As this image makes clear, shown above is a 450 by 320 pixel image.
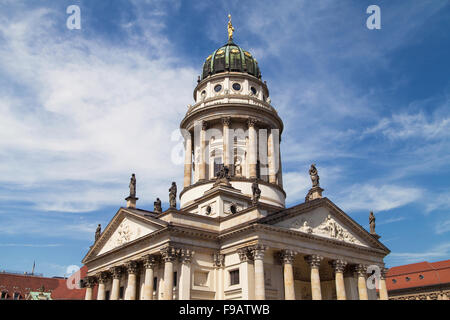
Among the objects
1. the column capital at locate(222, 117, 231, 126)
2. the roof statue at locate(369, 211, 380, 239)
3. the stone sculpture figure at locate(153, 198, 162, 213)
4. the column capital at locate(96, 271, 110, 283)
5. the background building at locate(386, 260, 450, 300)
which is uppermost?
the column capital at locate(222, 117, 231, 126)

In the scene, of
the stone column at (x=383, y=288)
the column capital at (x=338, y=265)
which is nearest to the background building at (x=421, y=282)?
the stone column at (x=383, y=288)

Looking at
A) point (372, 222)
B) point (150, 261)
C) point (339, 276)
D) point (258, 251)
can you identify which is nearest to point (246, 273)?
point (258, 251)

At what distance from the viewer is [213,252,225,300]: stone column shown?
117 feet

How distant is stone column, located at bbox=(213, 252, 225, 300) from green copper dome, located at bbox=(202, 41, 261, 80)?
2698 centimetres

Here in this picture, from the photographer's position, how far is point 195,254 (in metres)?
Result: 36.0

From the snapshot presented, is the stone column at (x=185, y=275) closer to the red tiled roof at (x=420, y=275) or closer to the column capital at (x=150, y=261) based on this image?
the column capital at (x=150, y=261)

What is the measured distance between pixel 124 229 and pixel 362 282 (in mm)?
23785

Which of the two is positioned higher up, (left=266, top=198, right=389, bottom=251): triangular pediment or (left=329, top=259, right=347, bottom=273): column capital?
(left=266, top=198, right=389, bottom=251): triangular pediment

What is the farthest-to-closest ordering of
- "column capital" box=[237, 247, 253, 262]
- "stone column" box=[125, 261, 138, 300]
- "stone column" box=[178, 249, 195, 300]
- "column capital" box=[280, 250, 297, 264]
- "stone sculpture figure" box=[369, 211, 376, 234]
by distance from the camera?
"stone sculpture figure" box=[369, 211, 376, 234] → "stone column" box=[125, 261, 138, 300] → "column capital" box=[280, 250, 297, 264] → "column capital" box=[237, 247, 253, 262] → "stone column" box=[178, 249, 195, 300]

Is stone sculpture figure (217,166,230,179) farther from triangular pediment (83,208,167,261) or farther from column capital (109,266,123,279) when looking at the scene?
column capital (109,266,123,279)

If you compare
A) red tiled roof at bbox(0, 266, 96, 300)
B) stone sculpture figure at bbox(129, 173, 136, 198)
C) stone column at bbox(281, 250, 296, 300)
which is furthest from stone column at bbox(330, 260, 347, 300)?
red tiled roof at bbox(0, 266, 96, 300)

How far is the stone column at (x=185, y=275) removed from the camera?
33.8 m

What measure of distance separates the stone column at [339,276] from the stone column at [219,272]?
10.4 m

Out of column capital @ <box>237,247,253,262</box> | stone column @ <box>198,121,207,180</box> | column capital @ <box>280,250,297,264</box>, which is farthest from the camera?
stone column @ <box>198,121,207,180</box>
